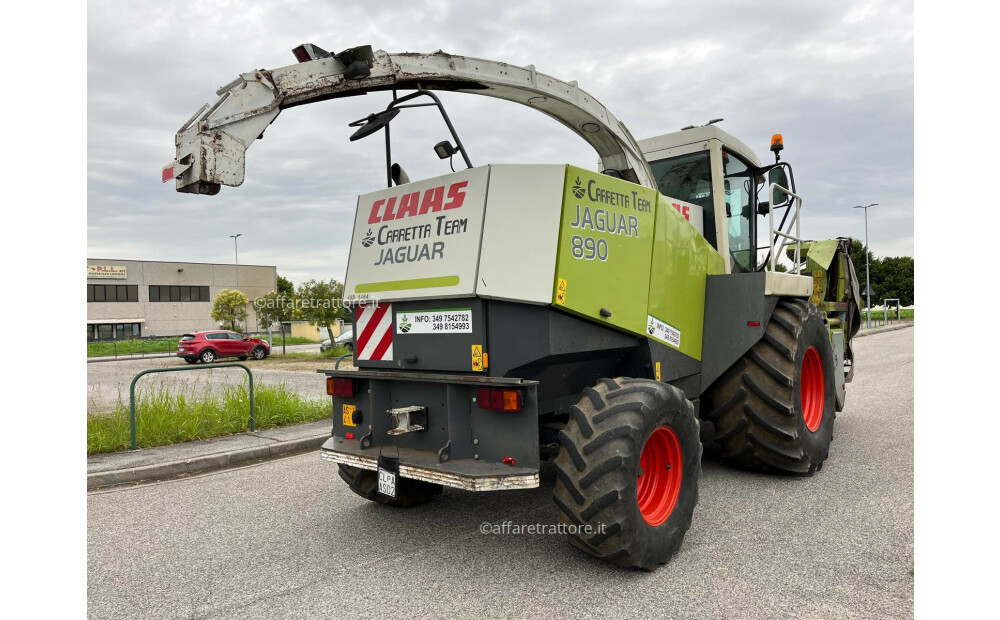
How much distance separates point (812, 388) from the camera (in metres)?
6.51

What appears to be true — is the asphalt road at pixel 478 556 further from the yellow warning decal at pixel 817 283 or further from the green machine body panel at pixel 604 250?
the yellow warning decal at pixel 817 283

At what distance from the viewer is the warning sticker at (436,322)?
4.28m

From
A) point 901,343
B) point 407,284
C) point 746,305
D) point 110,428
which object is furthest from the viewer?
point 901,343

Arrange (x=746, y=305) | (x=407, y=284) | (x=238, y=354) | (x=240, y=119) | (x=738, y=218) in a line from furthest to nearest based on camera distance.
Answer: (x=238, y=354) → (x=738, y=218) → (x=746, y=305) → (x=407, y=284) → (x=240, y=119)

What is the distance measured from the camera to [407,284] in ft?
15.2

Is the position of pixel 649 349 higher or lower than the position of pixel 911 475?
higher

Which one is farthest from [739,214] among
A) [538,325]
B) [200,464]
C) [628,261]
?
[200,464]

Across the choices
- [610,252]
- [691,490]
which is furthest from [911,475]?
[610,252]

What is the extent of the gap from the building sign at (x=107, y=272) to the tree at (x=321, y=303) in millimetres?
35208

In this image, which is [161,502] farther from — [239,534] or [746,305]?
[746,305]

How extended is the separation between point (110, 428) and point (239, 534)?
4435 mm

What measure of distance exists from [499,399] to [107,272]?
6200 cm

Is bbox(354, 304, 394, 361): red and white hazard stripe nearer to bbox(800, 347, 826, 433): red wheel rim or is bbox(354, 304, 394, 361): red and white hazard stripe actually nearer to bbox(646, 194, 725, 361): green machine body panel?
bbox(646, 194, 725, 361): green machine body panel

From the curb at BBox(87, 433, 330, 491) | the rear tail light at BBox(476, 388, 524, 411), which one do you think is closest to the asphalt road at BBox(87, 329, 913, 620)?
the curb at BBox(87, 433, 330, 491)
